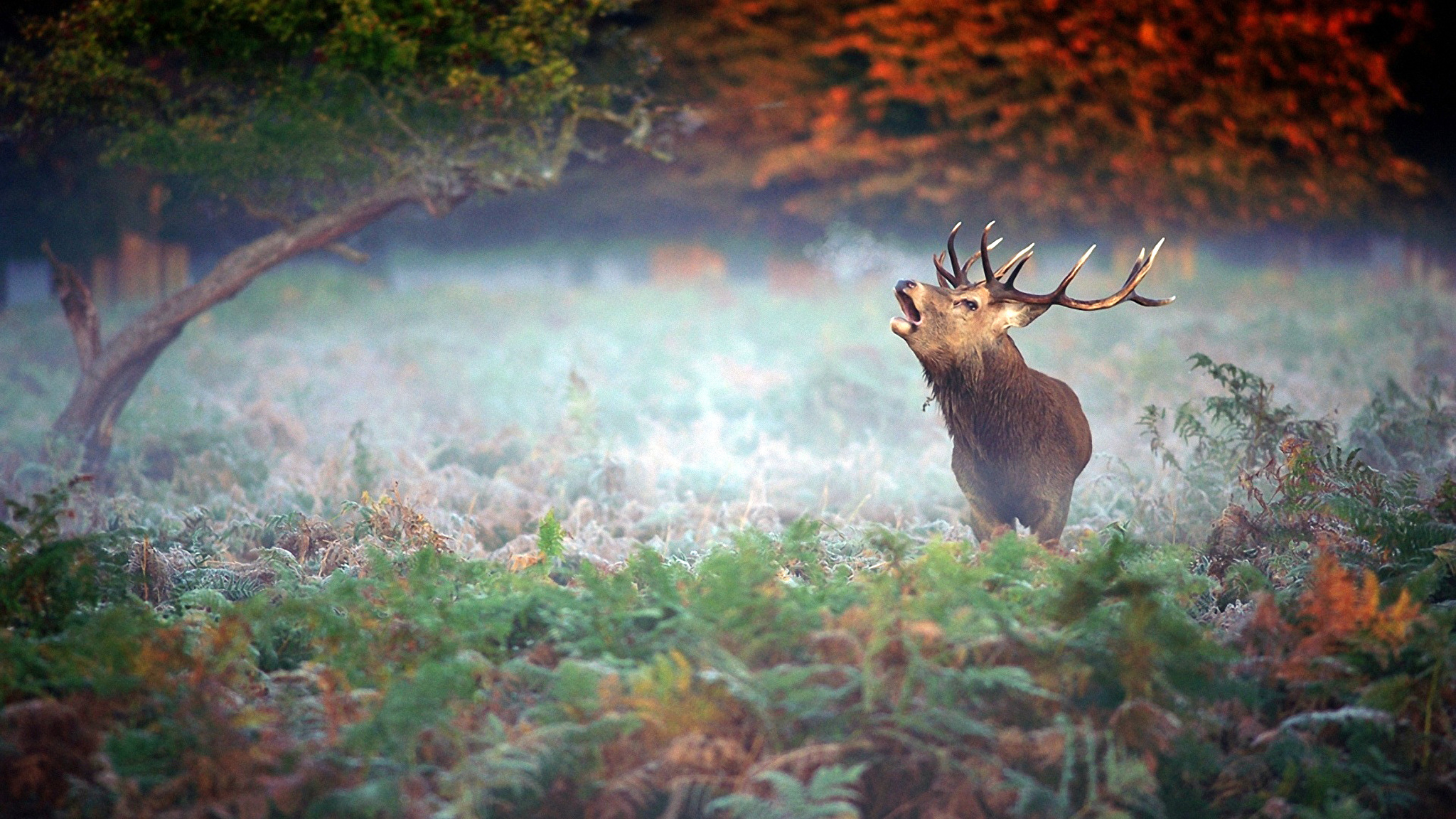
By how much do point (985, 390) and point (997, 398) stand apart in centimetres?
11

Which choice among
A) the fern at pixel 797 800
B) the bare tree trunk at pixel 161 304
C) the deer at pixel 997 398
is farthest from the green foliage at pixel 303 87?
the fern at pixel 797 800

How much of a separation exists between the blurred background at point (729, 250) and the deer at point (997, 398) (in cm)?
105

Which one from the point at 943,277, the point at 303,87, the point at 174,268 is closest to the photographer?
the point at 943,277

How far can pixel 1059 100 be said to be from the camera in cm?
1833

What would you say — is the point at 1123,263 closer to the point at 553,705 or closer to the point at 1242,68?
the point at 1242,68

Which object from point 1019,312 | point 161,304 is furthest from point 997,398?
point 161,304

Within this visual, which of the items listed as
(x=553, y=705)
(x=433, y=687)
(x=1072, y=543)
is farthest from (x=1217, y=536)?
(x=433, y=687)

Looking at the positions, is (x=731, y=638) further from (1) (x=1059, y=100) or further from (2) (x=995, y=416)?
(1) (x=1059, y=100)

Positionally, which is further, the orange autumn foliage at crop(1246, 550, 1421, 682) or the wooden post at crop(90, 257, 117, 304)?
the wooden post at crop(90, 257, 117, 304)

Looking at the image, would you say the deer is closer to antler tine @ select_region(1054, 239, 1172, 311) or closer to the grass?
antler tine @ select_region(1054, 239, 1172, 311)

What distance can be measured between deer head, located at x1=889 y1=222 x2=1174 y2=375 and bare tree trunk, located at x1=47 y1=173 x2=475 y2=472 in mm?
5637

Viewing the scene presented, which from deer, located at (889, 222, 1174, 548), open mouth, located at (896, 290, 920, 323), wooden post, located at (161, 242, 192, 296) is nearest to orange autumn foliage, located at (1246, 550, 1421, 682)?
deer, located at (889, 222, 1174, 548)

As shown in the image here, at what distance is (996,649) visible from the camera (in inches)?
180

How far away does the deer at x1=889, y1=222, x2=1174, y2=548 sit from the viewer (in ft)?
22.0
